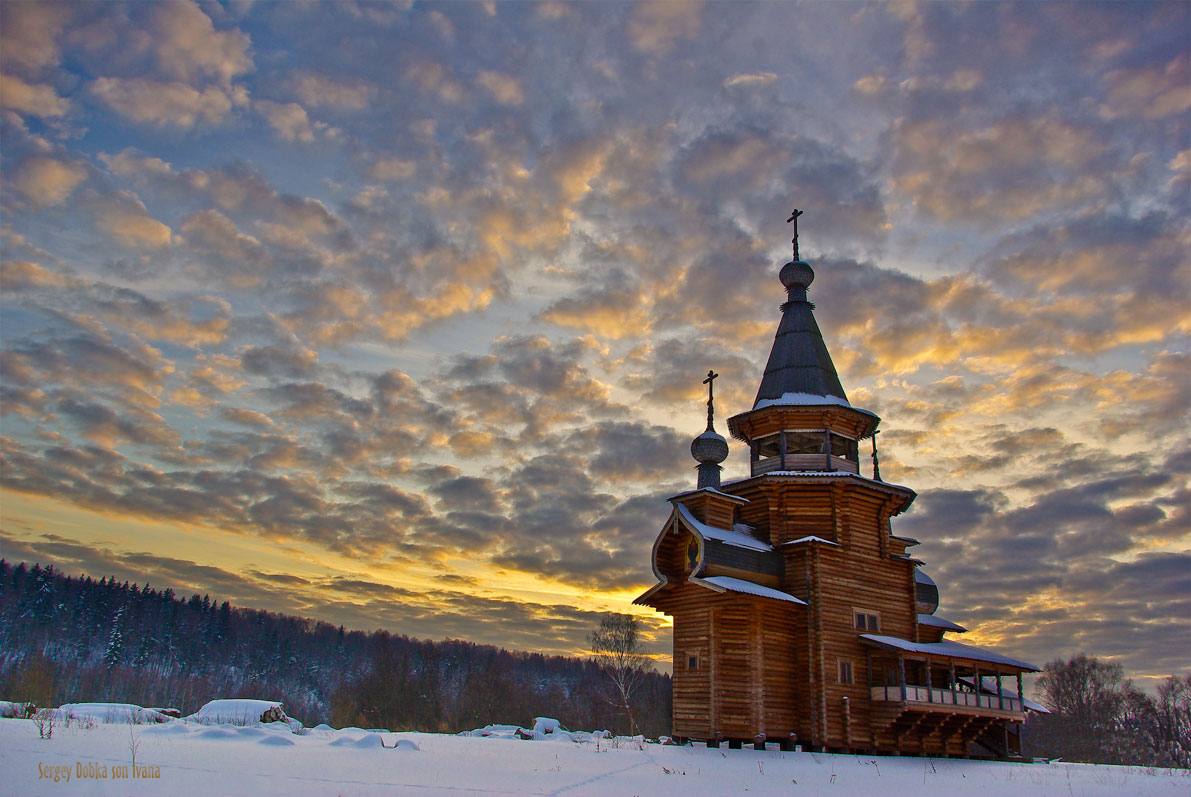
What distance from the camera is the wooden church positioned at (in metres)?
28.4

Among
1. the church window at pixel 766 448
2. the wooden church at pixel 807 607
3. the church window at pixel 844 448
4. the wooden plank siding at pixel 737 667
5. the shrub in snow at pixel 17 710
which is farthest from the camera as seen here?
the church window at pixel 766 448

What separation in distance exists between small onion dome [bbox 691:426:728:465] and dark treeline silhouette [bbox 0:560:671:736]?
36115 mm

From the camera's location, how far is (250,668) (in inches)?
4688

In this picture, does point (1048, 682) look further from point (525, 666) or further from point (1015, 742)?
point (525, 666)

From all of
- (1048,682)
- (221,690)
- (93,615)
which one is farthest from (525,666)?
(1048,682)

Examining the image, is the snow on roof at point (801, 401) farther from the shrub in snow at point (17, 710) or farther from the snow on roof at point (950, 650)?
the shrub in snow at point (17, 710)

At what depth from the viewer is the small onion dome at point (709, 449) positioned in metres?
33.5

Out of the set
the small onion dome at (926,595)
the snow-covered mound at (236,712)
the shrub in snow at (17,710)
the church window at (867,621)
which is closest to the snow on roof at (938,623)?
the small onion dome at (926,595)

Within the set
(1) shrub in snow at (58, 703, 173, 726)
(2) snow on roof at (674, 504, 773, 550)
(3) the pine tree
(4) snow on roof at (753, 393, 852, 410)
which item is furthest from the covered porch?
(3) the pine tree

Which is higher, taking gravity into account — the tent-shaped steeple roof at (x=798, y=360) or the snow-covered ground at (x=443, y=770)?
the tent-shaped steeple roof at (x=798, y=360)

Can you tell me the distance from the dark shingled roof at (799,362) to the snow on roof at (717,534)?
23.8 feet

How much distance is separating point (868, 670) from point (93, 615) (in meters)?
111

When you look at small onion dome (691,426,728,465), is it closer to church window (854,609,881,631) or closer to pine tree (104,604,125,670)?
church window (854,609,881,631)

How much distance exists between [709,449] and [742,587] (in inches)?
293
